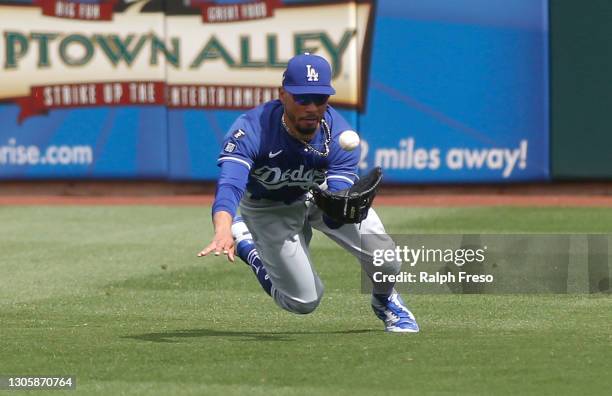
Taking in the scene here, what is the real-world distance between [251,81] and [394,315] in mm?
10477

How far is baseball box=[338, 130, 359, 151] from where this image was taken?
7938 millimetres

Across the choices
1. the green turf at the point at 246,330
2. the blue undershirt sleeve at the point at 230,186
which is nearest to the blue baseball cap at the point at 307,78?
the blue undershirt sleeve at the point at 230,186

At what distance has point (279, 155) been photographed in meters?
7.96

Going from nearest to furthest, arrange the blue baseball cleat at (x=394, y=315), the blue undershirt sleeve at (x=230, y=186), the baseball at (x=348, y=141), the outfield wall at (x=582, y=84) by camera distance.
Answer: the blue undershirt sleeve at (x=230, y=186), the baseball at (x=348, y=141), the blue baseball cleat at (x=394, y=315), the outfield wall at (x=582, y=84)

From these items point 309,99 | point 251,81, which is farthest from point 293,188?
point 251,81

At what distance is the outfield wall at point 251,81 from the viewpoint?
17.7 m

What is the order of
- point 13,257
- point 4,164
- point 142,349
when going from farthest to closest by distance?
point 4,164 < point 13,257 < point 142,349

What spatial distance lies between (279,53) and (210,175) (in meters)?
1.95

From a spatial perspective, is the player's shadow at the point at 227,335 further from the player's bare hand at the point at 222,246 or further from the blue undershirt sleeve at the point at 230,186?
the player's bare hand at the point at 222,246

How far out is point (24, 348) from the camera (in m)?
7.60

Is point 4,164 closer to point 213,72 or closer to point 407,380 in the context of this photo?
point 213,72

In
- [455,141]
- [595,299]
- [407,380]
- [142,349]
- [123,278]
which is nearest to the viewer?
[407,380]

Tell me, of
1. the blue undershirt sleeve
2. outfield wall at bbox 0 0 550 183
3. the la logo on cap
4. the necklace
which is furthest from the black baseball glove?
outfield wall at bbox 0 0 550 183

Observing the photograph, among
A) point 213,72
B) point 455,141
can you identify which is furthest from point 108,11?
point 455,141
